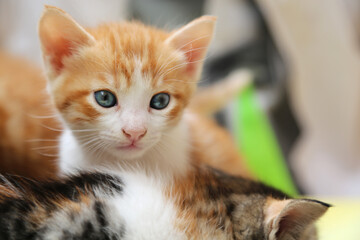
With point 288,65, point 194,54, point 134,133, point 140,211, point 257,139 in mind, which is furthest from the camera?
point 288,65

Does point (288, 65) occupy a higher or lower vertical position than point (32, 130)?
higher

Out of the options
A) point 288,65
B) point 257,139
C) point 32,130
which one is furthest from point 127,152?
point 288,65

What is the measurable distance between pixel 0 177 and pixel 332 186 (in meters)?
1.93

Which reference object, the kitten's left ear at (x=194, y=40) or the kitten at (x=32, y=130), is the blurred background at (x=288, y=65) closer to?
the kitten at (x=32, y=130)

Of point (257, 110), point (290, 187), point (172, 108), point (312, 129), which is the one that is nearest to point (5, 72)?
point (172, 108)

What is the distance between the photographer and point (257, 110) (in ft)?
7.22

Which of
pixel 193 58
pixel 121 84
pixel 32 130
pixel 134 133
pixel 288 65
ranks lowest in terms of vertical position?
pixel 32 130

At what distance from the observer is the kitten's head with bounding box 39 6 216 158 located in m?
1.03

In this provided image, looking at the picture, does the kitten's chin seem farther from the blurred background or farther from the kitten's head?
the blurred background

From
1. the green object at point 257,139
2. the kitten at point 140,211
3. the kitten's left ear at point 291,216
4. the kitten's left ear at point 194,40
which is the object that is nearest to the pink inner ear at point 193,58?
the kitten's left ear at point 194,40

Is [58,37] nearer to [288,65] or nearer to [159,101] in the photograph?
[159,101]

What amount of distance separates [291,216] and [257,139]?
128cm

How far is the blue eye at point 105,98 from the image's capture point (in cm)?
104

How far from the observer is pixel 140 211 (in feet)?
2.76
